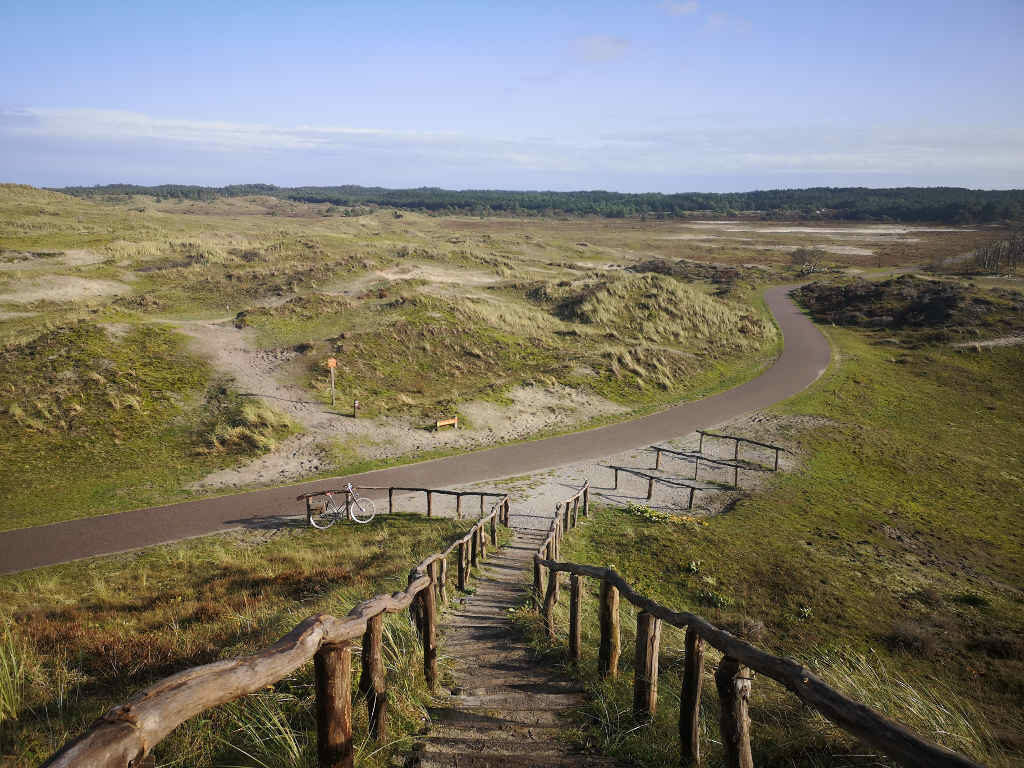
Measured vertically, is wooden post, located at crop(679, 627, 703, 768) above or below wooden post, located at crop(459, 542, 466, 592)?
above

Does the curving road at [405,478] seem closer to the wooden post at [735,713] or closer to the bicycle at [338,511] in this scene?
the bicycle at [338,511]

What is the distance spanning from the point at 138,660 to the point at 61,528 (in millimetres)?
12665

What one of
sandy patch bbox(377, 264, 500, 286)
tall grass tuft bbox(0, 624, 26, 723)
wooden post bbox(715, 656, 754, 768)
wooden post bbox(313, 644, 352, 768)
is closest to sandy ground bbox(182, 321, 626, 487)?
tall grass tuft bbox(0, 624, 26, 723)

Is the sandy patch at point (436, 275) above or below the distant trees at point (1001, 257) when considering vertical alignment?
below

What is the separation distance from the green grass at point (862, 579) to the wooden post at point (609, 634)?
350 mm

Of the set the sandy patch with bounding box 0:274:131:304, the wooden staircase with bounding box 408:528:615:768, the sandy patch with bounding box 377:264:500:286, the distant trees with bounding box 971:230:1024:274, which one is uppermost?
the distant trees with bounding box 971:230:1024:274

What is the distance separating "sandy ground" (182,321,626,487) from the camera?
69.8ft

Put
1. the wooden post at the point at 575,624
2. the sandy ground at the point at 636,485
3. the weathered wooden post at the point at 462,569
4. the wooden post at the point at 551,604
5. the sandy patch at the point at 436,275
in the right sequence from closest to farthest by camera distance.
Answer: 1. the wooden post at the point at 575,624
2. the wooden post at the point at 551,604
3. the weathered wooden post at the point at 462,569
4. the sandy ground at the point at 636,485
5. the sandy patch at the point at 436,275

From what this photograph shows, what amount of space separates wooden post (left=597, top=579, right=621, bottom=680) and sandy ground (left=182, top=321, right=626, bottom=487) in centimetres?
1577

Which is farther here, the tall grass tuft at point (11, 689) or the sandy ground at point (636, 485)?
the sandy ground at point (636, 485)

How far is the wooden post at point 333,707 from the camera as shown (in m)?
4.21

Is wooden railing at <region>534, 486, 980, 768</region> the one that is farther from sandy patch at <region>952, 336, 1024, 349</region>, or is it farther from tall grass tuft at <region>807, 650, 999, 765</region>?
sandy patch at <region>952, 336, 1024, 349</region>

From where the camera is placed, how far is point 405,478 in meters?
20.7

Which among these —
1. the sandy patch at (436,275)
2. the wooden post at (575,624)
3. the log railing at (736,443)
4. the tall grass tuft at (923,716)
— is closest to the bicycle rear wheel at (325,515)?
the wooden post at (575,624)
